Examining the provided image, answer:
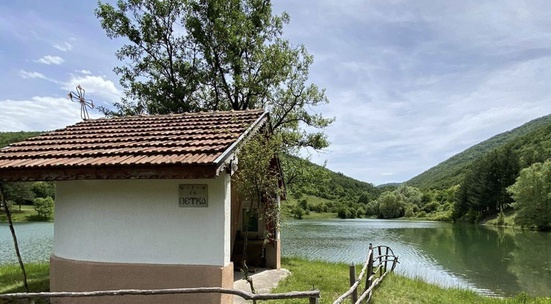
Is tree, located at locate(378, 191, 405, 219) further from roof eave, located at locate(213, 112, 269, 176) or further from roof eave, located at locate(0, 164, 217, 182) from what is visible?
roof eave, located at locate(0, 164, 217, 182)

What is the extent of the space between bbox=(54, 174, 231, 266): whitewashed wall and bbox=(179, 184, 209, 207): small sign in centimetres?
7

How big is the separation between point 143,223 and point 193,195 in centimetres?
103

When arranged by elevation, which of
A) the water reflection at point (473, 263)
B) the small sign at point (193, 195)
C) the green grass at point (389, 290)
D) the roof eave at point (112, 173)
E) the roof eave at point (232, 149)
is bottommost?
the water reflection at point (473, 263)

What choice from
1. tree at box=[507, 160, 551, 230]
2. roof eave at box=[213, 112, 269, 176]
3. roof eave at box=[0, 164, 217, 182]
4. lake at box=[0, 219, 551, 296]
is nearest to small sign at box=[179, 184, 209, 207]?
roof eave at box=[0, 164, 217, 182]

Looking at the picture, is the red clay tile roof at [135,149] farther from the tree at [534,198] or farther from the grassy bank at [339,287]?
the tree at [534,198]

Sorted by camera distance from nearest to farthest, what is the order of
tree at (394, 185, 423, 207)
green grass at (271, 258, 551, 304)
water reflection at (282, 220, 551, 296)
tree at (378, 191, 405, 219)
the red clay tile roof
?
the red clay tile roof → green grass at (271, 258, 551, 304) → water reflection at (282, 220, 551, 296) → tree at (378, 191, 405, 219) → tree at (394, 185, 423, 207)

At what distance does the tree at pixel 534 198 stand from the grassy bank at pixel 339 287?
42866mm

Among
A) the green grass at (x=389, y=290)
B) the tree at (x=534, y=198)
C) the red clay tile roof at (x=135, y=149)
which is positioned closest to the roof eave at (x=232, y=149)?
the red clay tile roof at (x=135, y=149)

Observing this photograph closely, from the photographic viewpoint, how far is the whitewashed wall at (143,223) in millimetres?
6410

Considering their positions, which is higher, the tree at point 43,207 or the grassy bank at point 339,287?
the tree at point 43,207

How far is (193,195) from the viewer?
21.3 feet

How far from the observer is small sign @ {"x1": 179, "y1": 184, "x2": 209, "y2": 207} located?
645 cm

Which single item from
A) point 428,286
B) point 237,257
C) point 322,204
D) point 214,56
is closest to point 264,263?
point 237,257

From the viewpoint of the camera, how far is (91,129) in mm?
9312
